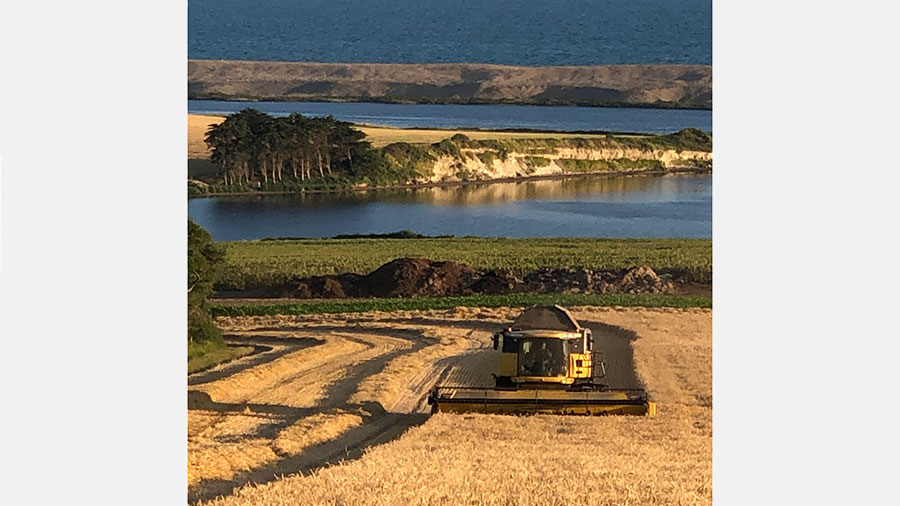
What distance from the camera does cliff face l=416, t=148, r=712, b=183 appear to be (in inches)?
543

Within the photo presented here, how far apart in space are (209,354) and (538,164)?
3018 millimetres

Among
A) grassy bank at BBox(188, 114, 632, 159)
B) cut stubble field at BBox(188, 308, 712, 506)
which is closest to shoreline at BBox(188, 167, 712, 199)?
grassy bank at BBox(188, 114, 632, 159)

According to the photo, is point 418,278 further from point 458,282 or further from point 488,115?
point 488,115

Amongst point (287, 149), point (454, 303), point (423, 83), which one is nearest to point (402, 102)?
point (423, 83)

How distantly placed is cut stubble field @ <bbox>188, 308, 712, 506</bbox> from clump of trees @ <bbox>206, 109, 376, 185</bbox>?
119 centimetres

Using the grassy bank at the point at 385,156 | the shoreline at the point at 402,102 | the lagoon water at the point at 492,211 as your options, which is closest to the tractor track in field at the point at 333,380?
the lagoon water at the point at 492,211

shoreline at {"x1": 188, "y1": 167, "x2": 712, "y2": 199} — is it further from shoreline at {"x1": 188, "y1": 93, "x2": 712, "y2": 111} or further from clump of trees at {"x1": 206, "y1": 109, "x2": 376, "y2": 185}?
shoreline at {"x1": 188, "y1": 93, "x2": 712, "y2": 111}

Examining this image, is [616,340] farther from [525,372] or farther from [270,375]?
[270,375]

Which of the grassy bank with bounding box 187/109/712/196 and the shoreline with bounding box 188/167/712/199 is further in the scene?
the shoreline with bounding box 188/167/712/199

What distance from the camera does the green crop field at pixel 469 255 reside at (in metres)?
13.1

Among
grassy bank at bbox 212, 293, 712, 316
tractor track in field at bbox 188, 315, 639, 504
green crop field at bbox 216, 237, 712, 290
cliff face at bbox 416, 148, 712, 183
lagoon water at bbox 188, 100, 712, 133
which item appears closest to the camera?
tractor track in field at bbox 188, 315, 639, 504

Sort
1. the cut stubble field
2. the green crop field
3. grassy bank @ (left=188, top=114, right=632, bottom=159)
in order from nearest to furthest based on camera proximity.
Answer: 1. the cut stubble field
2. the green crop field
3. grassy bank @ (left=188, top=114, right=632, bottom=159)

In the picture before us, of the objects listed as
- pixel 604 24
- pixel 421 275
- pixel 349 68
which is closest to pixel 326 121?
pixel 349 68

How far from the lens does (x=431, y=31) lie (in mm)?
13711
